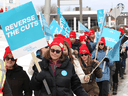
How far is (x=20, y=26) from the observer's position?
3.26 meters

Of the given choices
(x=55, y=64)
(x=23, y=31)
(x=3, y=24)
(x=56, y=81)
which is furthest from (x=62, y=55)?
(x=3, y=24)

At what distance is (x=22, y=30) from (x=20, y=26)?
0.21 feet

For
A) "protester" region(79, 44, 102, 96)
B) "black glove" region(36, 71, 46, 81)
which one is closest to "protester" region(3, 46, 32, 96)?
"black glove" region(36, 71, 46, 81)

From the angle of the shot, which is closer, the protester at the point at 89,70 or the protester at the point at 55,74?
the protester at the point at 55,74

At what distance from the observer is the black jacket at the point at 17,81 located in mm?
3797

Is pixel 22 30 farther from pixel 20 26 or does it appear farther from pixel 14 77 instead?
pixel 14 77

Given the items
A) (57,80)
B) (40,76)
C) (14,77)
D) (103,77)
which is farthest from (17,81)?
(103,77)

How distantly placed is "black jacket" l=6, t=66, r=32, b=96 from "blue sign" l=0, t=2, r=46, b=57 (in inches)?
25.8

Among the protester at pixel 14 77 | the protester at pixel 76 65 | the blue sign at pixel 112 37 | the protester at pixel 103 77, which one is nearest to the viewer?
the protester at pixel 14 77

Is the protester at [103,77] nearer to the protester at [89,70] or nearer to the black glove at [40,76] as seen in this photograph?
the protester at [89,70]

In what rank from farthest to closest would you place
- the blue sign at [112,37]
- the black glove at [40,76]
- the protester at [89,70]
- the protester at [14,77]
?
1. the blue sign at [112,37]
2. the protester at [89,70]
3. the protester at [14,77]
4. the black glove at [40,76]

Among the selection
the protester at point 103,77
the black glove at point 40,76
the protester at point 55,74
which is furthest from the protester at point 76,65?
the protester at point 103,77

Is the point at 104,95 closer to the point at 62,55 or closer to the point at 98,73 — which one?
the point at 98,73

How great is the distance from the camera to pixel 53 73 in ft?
10.4
